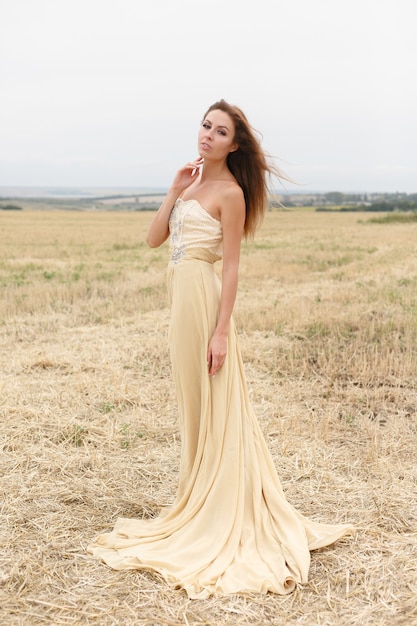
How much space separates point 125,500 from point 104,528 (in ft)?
1.30

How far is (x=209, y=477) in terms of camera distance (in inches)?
157

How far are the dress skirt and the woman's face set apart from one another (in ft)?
1.84

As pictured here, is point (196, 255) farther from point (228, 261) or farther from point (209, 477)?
point (209, 477)

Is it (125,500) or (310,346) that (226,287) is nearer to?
(125,500)

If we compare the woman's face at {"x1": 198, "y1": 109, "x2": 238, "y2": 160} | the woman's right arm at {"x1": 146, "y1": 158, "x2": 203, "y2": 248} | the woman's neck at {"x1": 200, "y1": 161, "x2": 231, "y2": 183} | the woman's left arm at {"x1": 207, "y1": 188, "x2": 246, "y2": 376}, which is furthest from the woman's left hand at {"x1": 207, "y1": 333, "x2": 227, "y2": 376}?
the woman's face at {"x1": 198, "y1": 109, "x2": 238, "y2": 160}

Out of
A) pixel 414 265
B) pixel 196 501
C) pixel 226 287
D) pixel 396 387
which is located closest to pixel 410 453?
pixel 396 387

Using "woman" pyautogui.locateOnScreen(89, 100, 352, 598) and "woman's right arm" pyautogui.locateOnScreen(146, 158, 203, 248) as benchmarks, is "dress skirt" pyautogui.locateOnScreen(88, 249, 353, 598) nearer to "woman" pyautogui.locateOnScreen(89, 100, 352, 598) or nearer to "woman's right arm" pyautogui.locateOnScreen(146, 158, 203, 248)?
"woman" pyautogui.locateOnScreen(89, 100, 352, 598)

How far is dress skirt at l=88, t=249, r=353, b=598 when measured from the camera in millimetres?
3770

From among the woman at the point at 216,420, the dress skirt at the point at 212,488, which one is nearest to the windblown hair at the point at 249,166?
the woman at the point at 216,420

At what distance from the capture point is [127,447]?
5715mm

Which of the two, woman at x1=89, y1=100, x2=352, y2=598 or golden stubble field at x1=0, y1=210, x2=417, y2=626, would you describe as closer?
golden stubble field at x1=0, y1=210, x2=417, y2=626

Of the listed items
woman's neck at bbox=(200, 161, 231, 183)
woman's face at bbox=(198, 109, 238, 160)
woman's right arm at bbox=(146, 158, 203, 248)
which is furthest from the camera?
woman's right arm at bbox=(146, 158, 203, 248)

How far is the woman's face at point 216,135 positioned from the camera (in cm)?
369

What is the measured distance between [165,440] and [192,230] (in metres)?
2.66
